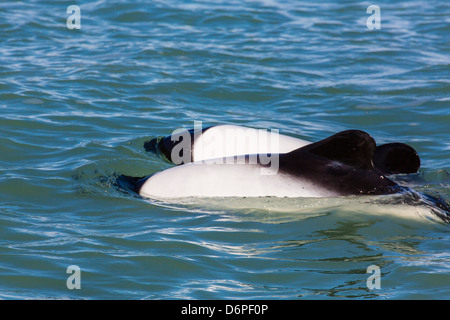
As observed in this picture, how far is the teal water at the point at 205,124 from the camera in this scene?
20.8ft

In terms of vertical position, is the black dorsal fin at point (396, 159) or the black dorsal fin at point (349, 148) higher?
the black dorsal fin at point (396, 159)

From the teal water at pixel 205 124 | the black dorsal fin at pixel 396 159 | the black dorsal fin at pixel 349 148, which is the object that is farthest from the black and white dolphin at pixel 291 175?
the black dorsal fin at pixel 396 159

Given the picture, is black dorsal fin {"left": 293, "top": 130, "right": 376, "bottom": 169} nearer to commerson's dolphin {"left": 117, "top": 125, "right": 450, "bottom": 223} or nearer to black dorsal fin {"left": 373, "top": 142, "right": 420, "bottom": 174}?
commerson's dolphin {"left": 117, "top": 125, "right": 450, "bottom": 223}

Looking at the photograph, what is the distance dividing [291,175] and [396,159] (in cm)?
180

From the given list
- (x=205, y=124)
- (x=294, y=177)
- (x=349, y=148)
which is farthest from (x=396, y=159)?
(x=205, y=124)

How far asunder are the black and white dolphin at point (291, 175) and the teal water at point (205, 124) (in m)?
0.17

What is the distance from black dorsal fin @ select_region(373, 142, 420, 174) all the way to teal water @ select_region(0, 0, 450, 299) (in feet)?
0.83

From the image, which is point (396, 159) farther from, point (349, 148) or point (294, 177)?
point (294, 177)

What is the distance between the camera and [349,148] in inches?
295

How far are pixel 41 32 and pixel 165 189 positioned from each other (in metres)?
8.88

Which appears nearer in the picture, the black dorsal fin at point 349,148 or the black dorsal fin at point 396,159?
the black dorsal fin at point 349,148

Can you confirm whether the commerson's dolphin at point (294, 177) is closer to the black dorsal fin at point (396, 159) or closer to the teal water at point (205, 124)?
the teal water at point (205, 124)

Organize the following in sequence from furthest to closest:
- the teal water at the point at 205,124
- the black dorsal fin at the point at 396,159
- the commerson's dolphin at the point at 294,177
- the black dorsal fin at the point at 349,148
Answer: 1. the black dorsal fin at the point at 396,159
2. the commerson's dolphin at the point at 294,177
3. the black dorsal fin at the point at 349,148
4. the teal water at the point at 205,124

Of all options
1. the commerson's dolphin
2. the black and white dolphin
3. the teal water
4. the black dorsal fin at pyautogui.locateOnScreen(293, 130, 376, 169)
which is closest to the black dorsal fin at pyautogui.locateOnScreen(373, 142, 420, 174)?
the teal water
